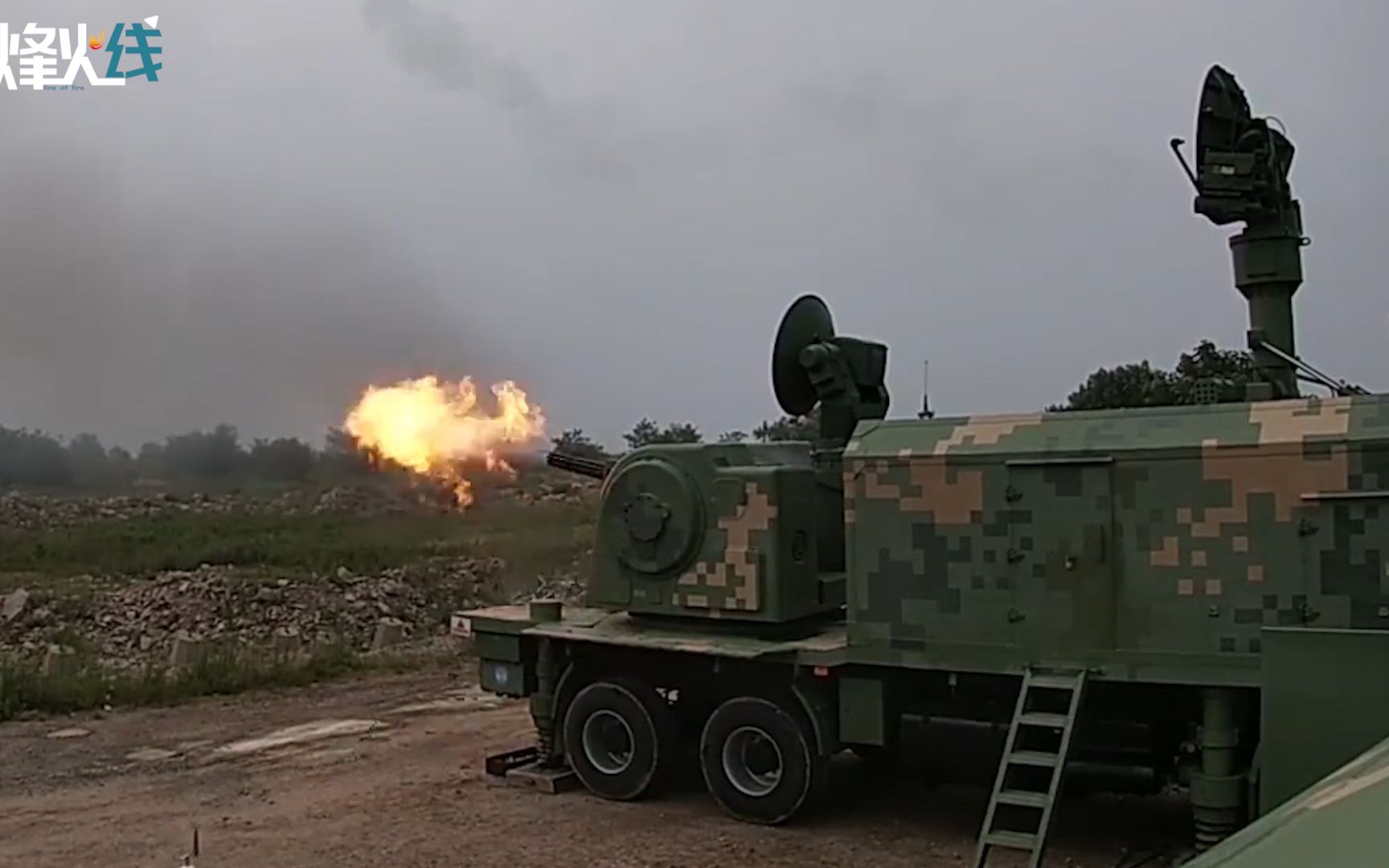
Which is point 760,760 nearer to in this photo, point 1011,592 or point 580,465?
point 1011,592

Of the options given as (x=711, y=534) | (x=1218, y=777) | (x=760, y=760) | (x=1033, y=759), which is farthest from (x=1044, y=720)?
(x=711, y=534)

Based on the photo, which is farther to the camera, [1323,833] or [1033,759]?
[1033,759]

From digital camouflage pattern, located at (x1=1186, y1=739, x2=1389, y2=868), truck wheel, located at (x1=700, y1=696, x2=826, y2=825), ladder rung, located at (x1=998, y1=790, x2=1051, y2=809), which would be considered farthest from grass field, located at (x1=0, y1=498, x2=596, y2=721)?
digital camouflage pattern, located at (x1=1186, y1=739, x2=1389, y2=868)

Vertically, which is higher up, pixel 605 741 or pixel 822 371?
pixel 822 371

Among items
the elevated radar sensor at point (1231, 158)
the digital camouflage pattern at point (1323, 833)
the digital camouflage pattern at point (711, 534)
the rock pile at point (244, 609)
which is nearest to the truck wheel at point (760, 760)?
the digital camouflage pattern at point (711, 534)

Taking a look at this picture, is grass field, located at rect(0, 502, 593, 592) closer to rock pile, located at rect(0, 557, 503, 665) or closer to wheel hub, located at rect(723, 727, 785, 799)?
rock pile, located at rect(0, 557, 503, 665)

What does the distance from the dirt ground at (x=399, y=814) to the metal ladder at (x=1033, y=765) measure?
1.59 ft

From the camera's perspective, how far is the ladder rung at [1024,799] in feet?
27.1

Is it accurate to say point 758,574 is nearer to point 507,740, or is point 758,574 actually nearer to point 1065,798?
point 1065,798

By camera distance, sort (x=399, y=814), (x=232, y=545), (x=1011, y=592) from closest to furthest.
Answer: (x=1011, y=592), (x=399, y=814), (x=232, y=545)

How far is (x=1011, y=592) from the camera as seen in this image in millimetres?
9086

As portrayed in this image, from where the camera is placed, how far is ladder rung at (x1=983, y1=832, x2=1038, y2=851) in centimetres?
811

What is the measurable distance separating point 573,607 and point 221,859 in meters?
4.14

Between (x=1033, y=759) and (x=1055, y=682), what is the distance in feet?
1.79
